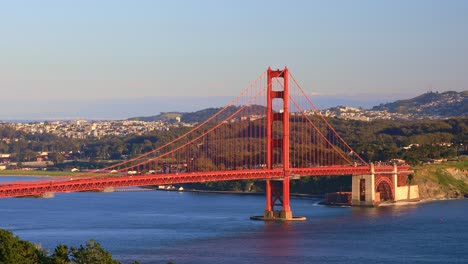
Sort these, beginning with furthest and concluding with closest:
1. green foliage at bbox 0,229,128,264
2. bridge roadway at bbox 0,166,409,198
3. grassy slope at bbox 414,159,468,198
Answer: grassy slope at bbox 414,159,468,198, bridge roadway at bbox 0,166,409,198, green foliage at bbox 0,229,128,264

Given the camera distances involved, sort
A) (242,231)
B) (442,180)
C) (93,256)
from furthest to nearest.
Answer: (442,180) → (242,231) → (93,256)

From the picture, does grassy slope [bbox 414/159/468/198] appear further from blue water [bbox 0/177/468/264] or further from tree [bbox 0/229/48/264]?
tree [bbox 0/229/48/264]

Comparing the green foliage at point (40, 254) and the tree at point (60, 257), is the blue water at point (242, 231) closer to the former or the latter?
the green foliage at point (40, 254)

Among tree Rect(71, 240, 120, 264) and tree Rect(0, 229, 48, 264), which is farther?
tree Rect(0, 229, 48, 264)

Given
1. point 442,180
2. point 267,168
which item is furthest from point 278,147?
point 442,180

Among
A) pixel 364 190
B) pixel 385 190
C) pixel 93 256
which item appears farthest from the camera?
pixel 385 190

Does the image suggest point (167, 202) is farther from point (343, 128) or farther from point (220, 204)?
point (343, 128)

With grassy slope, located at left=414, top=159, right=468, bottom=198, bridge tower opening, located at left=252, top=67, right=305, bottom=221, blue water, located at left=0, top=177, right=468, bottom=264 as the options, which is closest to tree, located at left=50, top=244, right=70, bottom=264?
blue water, located at left=0, top=177, right=468, bottom=264

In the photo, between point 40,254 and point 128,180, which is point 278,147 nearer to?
point 128,180

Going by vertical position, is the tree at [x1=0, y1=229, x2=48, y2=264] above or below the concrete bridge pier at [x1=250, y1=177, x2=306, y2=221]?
below
